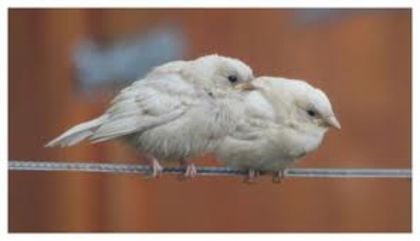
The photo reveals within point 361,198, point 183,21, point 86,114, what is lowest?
point 361,198

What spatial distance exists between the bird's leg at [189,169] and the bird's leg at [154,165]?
32 millimetres

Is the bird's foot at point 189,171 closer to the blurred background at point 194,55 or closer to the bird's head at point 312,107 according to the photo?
the blurred background at point 194,55

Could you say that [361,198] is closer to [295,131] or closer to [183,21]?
[295,131]

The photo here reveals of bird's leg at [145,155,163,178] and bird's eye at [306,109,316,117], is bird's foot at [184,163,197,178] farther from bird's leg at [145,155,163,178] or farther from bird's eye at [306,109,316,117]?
bird's eye at [306,109,316,117]

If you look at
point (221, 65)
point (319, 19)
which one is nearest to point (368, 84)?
point (319, 19)

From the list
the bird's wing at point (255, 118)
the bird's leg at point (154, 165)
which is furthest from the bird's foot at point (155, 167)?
the bird's wing at point (255, 118)

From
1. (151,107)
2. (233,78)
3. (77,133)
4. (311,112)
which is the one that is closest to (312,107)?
(311,112)

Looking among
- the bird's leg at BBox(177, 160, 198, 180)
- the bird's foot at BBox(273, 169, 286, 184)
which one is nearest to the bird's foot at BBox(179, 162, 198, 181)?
the bird's leg at BBox(177, 160, 198, 180)

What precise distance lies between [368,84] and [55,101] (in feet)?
1.45

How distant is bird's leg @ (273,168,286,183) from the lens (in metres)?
1.85

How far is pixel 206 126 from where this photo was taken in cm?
177

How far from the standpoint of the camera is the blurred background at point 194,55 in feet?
6.12

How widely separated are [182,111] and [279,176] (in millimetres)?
185

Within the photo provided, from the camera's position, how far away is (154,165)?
1812mm
